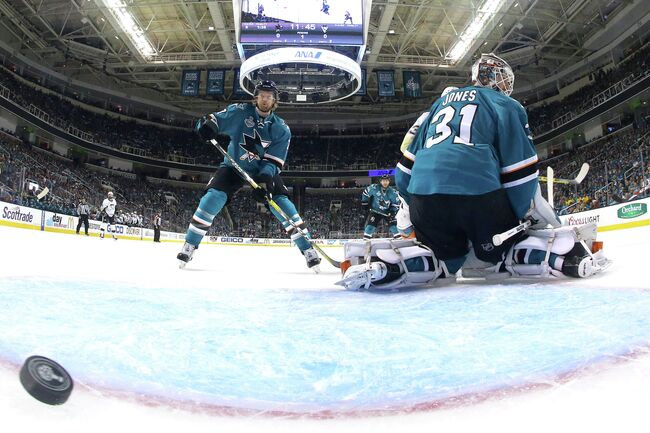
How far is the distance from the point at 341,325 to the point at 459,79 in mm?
22769

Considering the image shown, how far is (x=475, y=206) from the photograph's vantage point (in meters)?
2.04

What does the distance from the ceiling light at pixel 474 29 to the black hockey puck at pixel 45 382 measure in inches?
572

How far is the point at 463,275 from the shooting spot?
250 cm

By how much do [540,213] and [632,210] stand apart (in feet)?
23.2

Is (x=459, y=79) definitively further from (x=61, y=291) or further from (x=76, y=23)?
(x=61, y=291)

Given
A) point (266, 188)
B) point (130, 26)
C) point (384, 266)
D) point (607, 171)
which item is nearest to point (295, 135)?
point (130, 26)

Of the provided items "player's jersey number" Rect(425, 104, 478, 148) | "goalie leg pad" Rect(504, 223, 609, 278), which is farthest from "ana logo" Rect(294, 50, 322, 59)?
"goalie leg pad" Rect(504, 223, 609, 278)

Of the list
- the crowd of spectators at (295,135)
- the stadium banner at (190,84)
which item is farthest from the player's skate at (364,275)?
the crowd of spectators at (295,135)

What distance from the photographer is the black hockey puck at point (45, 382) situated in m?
0.64

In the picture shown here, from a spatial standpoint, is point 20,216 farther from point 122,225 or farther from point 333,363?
point 333,363

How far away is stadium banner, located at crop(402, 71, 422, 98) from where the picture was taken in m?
16.2

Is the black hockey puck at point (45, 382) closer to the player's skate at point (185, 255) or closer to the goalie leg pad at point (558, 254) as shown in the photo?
the goalie leg pad at point (558, 254)

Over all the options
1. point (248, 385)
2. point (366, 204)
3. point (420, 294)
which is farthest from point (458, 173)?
point (366, 204)

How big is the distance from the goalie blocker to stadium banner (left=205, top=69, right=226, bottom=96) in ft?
49.2
